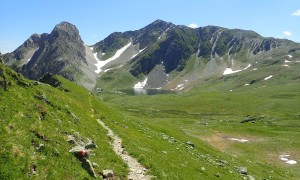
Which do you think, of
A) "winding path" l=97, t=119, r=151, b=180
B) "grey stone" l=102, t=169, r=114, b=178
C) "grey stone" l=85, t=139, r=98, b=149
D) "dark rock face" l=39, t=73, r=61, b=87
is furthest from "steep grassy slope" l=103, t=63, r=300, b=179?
"dark rock face" l=39, t=73, r=61, b=87

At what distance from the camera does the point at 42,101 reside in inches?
1155

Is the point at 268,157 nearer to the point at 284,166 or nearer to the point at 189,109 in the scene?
the point at 284,166

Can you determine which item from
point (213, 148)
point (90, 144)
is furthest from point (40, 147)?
point (213, 148)

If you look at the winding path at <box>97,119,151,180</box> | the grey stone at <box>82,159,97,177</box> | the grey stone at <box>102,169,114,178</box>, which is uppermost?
the grey stone at <box>82,159,97,177</box>

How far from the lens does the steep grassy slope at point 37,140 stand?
19000mm

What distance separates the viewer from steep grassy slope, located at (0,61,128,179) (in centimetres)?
1900

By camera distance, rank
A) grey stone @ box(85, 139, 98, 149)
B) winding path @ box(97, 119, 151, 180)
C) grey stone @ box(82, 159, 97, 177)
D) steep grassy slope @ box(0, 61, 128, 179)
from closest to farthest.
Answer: steep grassy slope @ box(0, 61, 128, 179) → grey stone @ box(82, 159, 97, 177) → winding path @ box(97, 119, 151, 180) → grey stone @ box(85, 139, 98, 149)

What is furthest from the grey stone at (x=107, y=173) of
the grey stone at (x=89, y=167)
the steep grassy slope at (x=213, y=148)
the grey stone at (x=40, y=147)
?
the grey stone at (x=40, y=147)

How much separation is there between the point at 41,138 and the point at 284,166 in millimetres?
55782

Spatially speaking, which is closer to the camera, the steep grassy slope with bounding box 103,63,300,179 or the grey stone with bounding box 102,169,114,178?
the grey stone with bounding box 102,169,114,178

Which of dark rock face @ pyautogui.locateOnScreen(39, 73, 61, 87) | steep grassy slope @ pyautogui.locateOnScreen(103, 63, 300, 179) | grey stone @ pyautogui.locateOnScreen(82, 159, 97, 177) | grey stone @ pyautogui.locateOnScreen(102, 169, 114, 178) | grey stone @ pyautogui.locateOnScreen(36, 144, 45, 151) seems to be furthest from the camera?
dark rock face @ pyautogui.locateOnScreen(39, 73, 61, 87)

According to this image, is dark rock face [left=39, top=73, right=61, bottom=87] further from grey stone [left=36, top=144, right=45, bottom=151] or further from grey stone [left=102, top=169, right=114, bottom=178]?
grey stone [left=36, top=144, right=45, bottom=151]

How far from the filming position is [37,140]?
21.5m

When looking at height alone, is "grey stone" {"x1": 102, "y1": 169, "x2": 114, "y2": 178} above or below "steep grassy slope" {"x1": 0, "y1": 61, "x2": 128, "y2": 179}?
below
